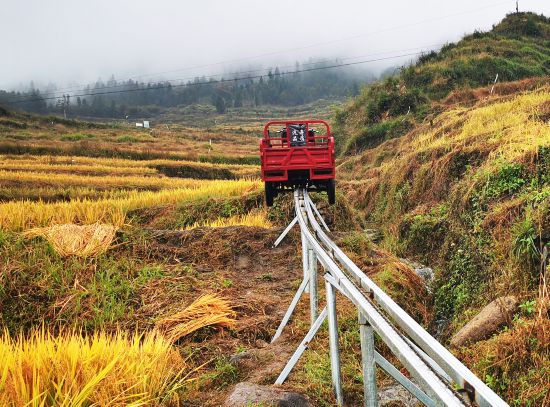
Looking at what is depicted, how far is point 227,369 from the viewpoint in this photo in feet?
13.3

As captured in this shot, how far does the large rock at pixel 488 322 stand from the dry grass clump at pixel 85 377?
2.82 meters

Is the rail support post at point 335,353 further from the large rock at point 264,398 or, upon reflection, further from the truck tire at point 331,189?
the truck tire at point 331,189

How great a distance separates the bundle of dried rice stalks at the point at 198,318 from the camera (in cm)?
497

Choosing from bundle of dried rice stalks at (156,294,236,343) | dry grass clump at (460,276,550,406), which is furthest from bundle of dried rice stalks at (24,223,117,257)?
dry grass clump at (460,276,550,406)

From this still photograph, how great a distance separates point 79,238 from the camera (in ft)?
24.0

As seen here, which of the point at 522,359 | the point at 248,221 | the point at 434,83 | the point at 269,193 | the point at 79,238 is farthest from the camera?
the point at 434,83

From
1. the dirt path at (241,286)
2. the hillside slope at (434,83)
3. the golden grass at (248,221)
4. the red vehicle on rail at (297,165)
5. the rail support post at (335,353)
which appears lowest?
the dirt path at (241,286)

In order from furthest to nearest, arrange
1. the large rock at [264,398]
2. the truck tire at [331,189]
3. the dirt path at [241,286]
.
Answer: the truck tire at [331,189] → the dirt path at [241,286] → the large rock at [264,398]

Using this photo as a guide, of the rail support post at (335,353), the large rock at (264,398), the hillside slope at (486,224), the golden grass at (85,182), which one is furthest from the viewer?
the golden grass at (85,182)

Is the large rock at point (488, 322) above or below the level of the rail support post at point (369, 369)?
below

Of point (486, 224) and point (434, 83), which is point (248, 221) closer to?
point (486, 224)

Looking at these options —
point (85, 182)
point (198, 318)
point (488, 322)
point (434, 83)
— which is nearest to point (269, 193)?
point (198, 318)

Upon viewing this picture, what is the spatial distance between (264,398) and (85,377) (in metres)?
1.26

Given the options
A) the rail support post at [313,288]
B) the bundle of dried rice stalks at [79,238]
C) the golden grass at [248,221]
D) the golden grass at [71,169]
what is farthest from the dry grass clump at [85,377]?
the golden grass at [71,169]
